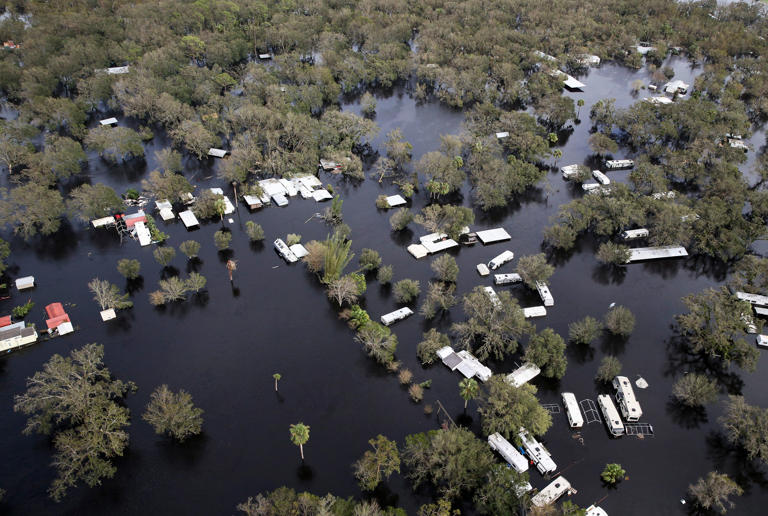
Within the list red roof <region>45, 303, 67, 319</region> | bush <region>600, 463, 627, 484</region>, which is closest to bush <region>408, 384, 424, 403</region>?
bush <region>600, 463, 627, 484</region>

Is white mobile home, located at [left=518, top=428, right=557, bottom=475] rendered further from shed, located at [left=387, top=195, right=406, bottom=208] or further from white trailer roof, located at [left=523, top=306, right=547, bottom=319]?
shed, located at [left=387, top=195, right=406, bottom=208]

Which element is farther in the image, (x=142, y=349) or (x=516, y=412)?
(x=142, y=349)

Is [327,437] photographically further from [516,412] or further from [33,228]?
[33,228]

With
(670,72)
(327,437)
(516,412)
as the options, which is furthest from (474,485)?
(670,72)

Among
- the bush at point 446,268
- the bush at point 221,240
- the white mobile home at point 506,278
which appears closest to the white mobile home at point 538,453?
the white mobile home at point 506,278

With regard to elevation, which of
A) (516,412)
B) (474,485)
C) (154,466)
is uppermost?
(516,412)

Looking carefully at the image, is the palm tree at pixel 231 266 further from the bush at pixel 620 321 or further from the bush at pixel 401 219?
the bush at pixel 620 321
